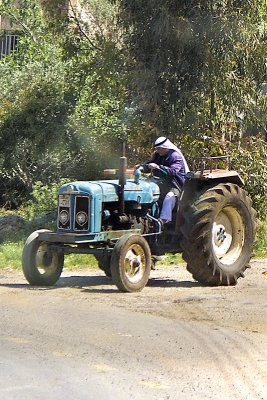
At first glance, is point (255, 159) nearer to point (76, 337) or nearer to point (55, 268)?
point (55, 268)

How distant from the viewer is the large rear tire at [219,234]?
11.4 meters

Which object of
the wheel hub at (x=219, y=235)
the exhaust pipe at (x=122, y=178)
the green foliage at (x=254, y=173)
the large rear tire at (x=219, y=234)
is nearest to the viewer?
the exhaust pipe at (x=122, y=178)

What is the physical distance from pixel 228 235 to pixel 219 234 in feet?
0.92

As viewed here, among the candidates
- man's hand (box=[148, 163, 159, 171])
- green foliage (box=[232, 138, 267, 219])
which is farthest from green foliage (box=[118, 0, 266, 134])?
man's hand (box=[148, 163, 159, 171])

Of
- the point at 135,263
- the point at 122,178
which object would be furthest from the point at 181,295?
the point at 122,178

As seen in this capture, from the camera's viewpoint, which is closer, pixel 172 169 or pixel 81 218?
pixel 81 218

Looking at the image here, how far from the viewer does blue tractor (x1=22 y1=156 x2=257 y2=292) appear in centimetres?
1077

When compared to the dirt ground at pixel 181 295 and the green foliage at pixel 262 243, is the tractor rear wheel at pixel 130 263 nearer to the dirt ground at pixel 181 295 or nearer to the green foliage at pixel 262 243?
the dirt ground at pixel 181 295

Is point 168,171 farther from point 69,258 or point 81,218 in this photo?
point 69,258

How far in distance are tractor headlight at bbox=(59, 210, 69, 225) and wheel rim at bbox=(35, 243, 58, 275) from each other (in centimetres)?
41

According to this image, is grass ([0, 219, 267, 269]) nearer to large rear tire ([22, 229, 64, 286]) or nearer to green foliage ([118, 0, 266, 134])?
large rear tire ([22, 229, 64, 286])

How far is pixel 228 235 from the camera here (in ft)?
40.4

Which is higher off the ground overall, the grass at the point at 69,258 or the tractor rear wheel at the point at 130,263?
the tractor rear wheel at the point at 130,263

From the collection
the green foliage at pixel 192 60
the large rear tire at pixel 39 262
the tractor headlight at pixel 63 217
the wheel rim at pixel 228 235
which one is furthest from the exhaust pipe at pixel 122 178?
the green foliage at pixel 192 60
